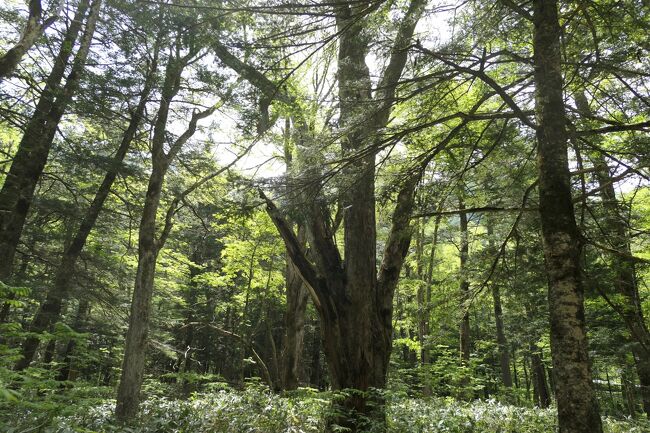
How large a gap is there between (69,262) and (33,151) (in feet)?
9.14

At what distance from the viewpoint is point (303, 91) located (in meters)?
10.4

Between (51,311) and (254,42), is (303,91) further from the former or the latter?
(51,311)

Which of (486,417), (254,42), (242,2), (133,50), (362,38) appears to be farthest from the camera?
(133,50)

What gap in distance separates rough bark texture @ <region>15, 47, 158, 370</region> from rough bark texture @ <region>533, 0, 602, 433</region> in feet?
25.3

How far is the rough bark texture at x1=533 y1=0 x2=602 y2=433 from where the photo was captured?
3121mm

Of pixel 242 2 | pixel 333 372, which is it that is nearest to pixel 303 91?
pixel 242 2

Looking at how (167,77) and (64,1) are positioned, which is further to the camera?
(167,77)

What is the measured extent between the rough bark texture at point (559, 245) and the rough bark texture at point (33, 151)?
7.68m

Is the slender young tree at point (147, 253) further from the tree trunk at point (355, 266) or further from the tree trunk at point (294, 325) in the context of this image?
the tree trunk at point (355, 266)

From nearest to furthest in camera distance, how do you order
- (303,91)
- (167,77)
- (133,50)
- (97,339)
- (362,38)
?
1. (362,38)
2. (133,50)
3. (167,77)
4. (303,91)
5. (97,339)

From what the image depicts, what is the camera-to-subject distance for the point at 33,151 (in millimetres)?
8500

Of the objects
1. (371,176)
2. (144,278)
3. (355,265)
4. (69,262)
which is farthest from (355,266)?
(69,262)

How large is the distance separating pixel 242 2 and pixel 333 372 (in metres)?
5.48

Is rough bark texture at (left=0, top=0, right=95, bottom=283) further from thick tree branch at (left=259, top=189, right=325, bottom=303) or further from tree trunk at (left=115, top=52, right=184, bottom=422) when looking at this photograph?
thick tree branch at (left=259, top=189, right=325, bottom=303)
